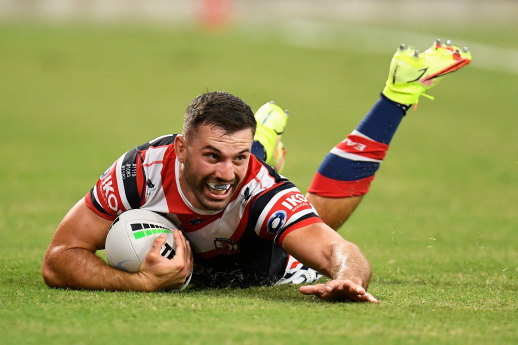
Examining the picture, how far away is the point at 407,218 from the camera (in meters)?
9.70

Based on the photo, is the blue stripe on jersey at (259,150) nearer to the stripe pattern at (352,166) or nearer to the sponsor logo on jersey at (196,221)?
the stripe pattern at (352,166)

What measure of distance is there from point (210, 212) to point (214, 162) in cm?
42

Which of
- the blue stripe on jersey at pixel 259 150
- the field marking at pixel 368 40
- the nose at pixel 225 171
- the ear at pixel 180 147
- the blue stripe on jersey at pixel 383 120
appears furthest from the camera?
the field marking at pixel 368 40

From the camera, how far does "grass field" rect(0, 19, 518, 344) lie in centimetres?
486

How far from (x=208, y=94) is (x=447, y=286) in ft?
6.92

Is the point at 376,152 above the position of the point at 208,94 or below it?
below

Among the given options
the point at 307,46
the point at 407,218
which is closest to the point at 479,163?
the point at 407,218

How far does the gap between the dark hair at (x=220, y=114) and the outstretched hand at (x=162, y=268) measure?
0.72 m

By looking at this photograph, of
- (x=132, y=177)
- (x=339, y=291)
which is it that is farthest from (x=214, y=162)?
(x=339, y=291)

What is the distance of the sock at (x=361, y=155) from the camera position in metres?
7.06

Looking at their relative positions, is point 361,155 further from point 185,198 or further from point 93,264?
point 93,264

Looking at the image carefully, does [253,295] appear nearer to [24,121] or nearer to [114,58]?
[24,121]

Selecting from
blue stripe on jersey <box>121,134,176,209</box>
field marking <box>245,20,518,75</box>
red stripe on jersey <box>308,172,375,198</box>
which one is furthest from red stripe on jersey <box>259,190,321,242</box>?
field marking <box>245,20,518,75</box>

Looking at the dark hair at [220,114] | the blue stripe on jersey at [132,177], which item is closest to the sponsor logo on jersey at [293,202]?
the dark hair at [220,114]
